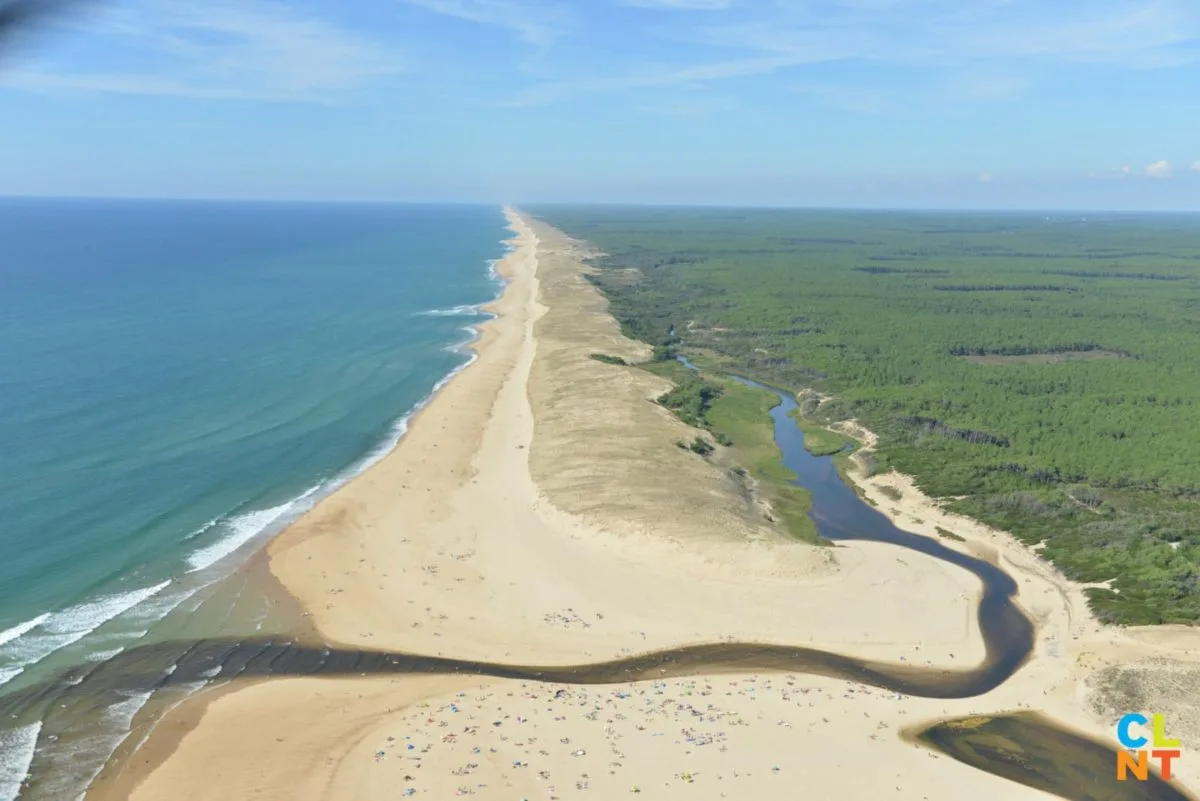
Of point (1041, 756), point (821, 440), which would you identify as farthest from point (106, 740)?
point (821, 440)

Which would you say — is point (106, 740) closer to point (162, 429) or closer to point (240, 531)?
point (240, 531)

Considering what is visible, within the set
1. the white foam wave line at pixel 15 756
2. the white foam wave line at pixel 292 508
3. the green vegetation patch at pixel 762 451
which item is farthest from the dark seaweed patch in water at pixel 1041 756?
the white foam wave line at pixel 292 508

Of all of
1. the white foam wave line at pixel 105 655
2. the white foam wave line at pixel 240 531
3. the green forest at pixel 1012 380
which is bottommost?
the white foam wave line at pixel 105 655

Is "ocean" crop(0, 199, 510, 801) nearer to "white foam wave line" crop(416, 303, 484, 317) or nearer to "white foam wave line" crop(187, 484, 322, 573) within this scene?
"white foam wave line" crop(187, 484, 322, 573)

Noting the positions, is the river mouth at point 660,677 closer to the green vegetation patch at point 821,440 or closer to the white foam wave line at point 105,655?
the white foam wave line at point 105,655

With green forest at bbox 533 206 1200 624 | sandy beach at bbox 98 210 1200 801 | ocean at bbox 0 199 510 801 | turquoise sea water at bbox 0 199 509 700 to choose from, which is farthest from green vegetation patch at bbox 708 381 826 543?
turquoise sea water at bbox 0 199 509 700

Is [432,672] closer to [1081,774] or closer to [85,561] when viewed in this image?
[85,561]

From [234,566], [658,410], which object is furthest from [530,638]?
[658,410]
